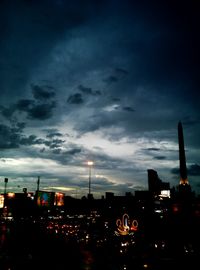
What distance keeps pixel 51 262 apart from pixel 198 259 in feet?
42.1

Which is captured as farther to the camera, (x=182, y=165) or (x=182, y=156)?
(x=182, y=165)

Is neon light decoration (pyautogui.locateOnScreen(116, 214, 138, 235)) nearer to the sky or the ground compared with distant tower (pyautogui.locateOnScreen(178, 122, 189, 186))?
nearer to the ground

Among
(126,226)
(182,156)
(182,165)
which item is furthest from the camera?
(182,165)

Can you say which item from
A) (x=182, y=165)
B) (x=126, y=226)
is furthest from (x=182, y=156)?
(x=126, y=226)

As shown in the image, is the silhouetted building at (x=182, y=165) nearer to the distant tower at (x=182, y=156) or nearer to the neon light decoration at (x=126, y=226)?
the distant tower at (x=182, y=156)

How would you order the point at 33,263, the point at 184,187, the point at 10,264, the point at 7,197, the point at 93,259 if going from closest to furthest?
1. the point at 10,264
2. the point at 33,263
3. the point at 93,259
4. the point at 7,197
5. the point at 184,187

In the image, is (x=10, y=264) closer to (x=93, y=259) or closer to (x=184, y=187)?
(x=93, y=259)

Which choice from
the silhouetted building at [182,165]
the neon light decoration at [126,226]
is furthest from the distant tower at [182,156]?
the neon light decoration at [126,226]

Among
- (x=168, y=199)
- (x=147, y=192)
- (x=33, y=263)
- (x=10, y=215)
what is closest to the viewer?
(x=33, y=263)

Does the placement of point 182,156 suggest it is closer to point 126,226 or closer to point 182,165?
point 182,165

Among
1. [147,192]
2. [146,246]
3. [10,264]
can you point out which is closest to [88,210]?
[147,192]

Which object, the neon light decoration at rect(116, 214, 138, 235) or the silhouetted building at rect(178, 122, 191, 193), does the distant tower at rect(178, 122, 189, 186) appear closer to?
the silhouetted building at rect(178, 122, 191, 193)

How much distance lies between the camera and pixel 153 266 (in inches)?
800

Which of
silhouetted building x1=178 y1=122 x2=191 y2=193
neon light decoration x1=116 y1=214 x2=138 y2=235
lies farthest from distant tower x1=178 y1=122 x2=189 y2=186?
neon light decoration x1=116 y1=214 x2=138 y2=235
